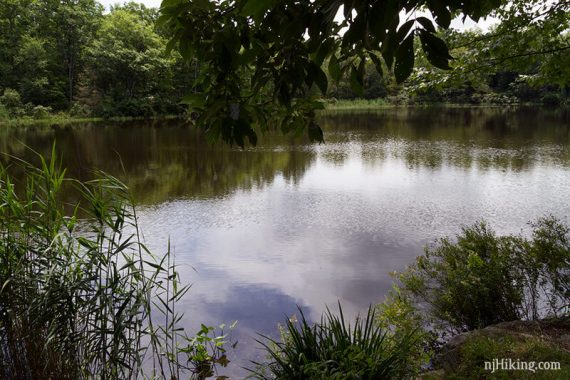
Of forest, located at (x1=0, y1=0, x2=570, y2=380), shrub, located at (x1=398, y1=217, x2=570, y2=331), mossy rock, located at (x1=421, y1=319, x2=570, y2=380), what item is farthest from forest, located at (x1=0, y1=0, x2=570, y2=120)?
mossy rock, located at (x1=421, y1=319, x2=570, y2=380)

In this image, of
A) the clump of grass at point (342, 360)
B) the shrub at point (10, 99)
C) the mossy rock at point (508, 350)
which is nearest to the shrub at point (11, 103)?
the shrub at point (10, 99)

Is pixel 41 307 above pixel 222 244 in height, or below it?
above

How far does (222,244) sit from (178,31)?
22.8ft

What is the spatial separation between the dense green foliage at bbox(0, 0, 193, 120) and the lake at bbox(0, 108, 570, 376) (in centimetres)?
1822

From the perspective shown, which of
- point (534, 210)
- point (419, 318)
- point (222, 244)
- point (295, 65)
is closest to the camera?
point (295, 65)

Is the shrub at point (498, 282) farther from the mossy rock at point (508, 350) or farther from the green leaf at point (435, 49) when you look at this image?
the green leaf at point (435, 49)

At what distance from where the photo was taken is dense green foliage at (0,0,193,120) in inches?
1505

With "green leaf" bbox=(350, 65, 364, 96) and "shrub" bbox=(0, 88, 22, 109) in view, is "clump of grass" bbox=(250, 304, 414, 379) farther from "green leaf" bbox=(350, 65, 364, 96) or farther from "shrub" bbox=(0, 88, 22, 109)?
"shrub" bbox=(0, 88, 22, 109)

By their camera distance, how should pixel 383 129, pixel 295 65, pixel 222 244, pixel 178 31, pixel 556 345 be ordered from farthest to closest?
pixel 383 129 → pixel 222 244 → pixel 556 345 → pixel 178 31 → pixel 295 65

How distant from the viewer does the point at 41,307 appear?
11.5ft

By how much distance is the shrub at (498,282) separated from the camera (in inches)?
180

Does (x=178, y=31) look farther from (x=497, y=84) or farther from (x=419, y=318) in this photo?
(x=497, y=84)

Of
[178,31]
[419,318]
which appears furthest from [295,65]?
[419,318]

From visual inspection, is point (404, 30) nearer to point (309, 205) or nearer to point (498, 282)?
point (498, 282)
